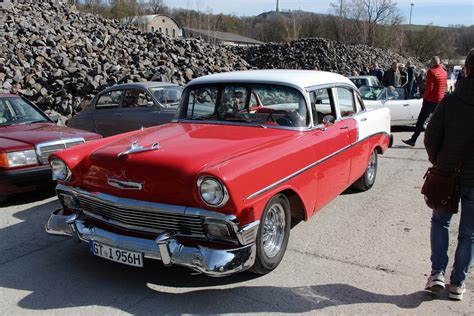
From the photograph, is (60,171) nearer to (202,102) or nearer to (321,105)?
(202,102)

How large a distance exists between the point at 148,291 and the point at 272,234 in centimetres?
113

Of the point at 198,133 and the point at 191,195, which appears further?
the point at 198,133

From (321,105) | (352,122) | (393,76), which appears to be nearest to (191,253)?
(321,105)

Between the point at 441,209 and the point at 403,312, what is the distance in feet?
2.63

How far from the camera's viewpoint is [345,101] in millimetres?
5816

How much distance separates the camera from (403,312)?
338 cm

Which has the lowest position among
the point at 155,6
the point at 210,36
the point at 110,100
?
the point at 110,100

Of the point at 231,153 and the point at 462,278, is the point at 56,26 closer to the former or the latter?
the point at 231,153

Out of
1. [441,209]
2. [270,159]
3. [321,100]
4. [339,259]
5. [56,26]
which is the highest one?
[56,26]

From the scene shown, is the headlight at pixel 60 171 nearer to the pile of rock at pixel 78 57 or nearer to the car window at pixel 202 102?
the car window at pixel 202 102

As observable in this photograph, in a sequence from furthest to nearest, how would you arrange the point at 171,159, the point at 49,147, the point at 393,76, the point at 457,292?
the point at 393,76 → the point at 49,147 → the point at 171,159 → the point at 457,292

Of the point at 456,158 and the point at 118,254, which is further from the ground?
the point at 456,158

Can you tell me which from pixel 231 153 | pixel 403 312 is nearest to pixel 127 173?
pixel 231 153

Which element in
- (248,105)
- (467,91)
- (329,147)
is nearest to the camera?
(467,91)
